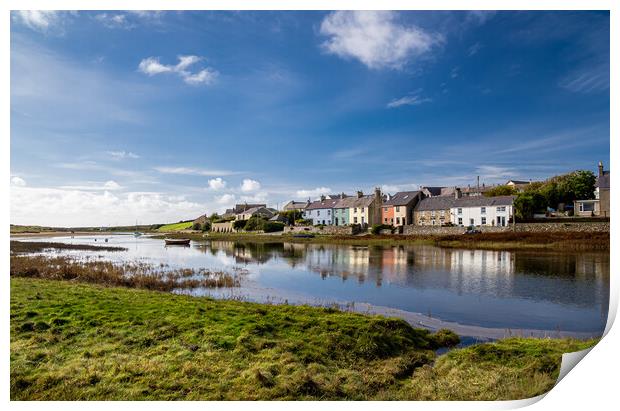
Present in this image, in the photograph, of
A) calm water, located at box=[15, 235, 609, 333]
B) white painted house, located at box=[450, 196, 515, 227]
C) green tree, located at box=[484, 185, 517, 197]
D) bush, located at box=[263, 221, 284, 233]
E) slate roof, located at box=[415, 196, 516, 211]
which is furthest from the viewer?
bush, located at box=[263, 221, 284, 233]

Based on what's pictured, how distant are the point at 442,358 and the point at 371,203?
42928mm

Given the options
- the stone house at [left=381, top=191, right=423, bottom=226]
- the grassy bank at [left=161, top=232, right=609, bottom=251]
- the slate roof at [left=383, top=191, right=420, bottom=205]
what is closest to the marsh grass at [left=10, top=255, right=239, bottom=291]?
the grassy bank at [left=161, top=232, right=609, bottom=251]

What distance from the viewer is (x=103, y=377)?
5.11 m

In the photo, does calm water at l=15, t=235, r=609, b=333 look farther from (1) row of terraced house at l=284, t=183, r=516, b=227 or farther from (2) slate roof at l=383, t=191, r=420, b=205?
(2) slate roof at l=383, t=191, r=420, b=205

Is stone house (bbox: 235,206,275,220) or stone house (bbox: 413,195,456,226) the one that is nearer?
stone house (bbox: 413,195,456,226)

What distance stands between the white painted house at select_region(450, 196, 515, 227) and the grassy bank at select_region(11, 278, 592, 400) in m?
29.9

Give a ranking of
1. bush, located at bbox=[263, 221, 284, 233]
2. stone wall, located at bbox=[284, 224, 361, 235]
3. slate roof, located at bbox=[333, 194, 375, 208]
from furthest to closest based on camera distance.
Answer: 1. slate roof, located at bbox=[333, 194, 375, 208]
2. bush, located at bbox=[263, 221, 284, 233]
3. stone wall, located at bbox=[284, 224, 361, 235]

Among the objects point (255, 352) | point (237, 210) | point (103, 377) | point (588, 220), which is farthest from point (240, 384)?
point (237, 210)

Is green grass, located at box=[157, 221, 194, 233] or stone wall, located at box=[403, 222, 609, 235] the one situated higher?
stone wall, located at box=[403, 222, 609, 235]

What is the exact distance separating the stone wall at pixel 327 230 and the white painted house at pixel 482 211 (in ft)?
32.6

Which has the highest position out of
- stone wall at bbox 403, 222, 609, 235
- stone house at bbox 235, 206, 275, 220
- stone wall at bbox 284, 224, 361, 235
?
stone house at bbox 235, 206, 275, 220

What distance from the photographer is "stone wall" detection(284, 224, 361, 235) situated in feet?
139

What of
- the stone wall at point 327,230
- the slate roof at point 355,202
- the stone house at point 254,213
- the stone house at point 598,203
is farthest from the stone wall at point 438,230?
the stone house at point 254,213

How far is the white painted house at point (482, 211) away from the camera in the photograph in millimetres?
34438
